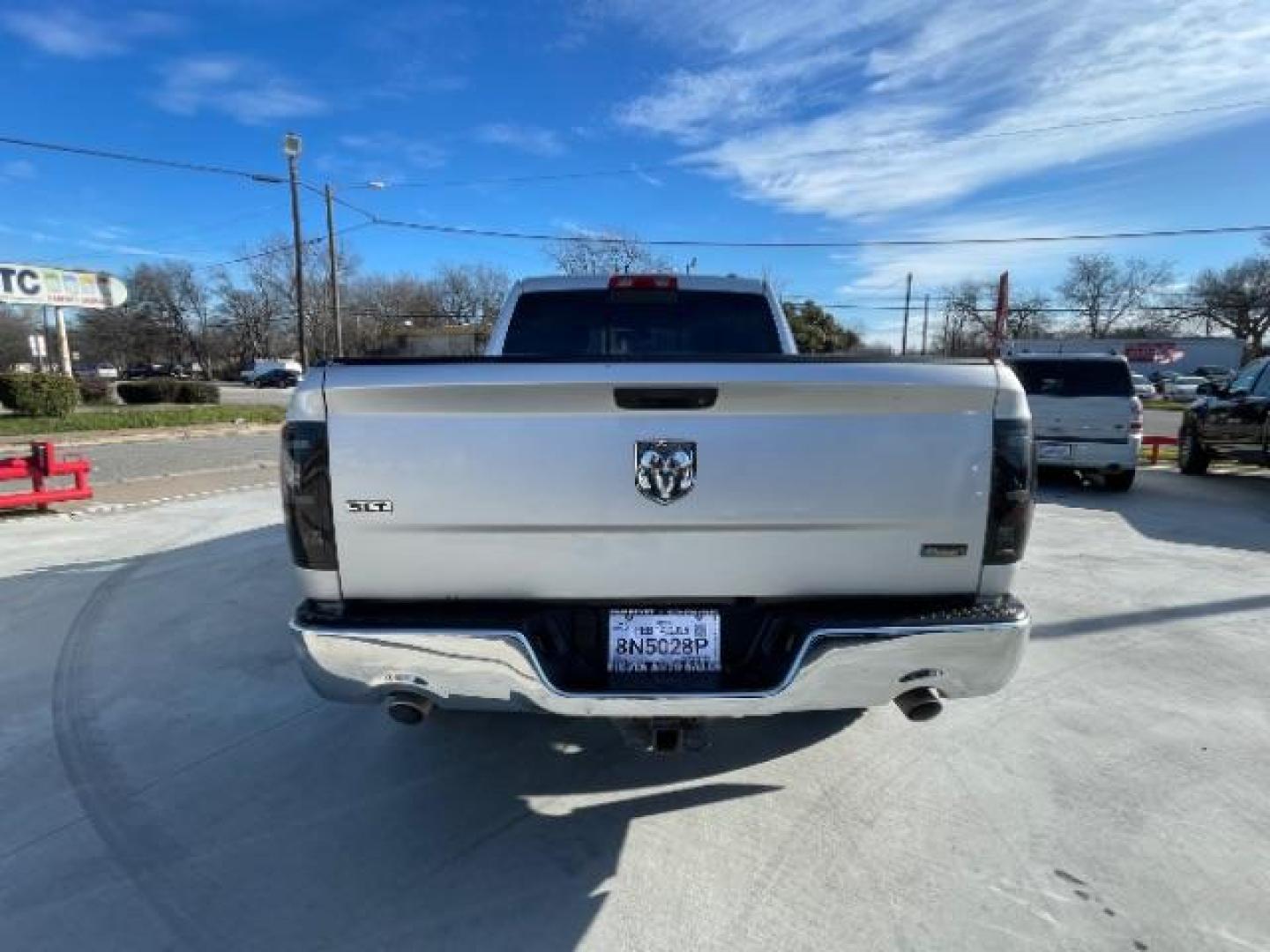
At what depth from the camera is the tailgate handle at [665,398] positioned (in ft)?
7.40

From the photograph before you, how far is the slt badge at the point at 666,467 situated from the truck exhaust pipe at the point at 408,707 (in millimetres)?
991

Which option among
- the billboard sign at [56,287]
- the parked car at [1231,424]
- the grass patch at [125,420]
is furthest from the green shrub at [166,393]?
the parked car at [1231,424]

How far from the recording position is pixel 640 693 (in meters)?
2.28

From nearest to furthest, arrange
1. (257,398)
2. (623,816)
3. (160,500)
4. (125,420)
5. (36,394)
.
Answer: (623,816) → (160,500) → (125,420) → (36,394) → (257,398)

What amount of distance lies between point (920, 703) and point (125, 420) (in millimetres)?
22696

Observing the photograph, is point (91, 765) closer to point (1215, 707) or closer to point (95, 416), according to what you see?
point (1215, 707)

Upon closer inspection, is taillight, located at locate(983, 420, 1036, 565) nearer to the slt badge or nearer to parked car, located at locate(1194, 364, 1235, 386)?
the slt badge

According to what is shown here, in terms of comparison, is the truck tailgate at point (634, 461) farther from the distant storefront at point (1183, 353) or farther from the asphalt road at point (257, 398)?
the distant storefront at point (1183, 353)

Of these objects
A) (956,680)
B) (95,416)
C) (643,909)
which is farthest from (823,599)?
(95,416)

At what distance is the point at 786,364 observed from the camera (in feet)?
7.55

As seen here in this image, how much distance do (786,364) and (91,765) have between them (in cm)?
334

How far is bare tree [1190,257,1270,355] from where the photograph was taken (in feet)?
247

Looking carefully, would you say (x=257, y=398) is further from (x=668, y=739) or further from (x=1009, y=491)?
(x=1009, y=491)

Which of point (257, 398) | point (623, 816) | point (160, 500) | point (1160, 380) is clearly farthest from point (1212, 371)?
point (623, 816)
